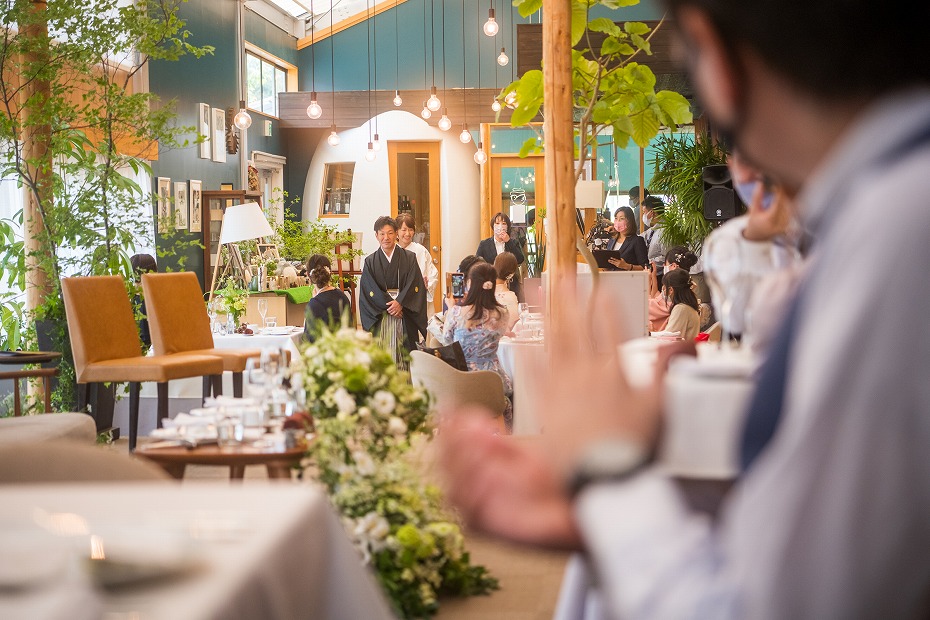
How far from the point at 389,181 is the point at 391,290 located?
8125mm

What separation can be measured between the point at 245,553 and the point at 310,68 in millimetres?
16810

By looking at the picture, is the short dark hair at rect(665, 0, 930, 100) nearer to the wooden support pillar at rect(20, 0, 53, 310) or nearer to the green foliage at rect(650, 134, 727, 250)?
the wooden support pillar at rect(20, 0, 53, 310)

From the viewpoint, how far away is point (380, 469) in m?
3.47

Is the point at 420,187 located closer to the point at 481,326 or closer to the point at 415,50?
the point at 415,50

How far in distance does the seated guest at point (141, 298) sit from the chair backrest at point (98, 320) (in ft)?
1.35

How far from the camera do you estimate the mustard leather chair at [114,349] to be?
5.99m

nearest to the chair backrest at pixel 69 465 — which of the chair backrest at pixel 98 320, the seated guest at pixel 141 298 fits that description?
the chair backrest at pixel 98 320

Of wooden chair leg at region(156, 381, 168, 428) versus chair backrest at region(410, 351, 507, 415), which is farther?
wooden chair leg at region(156, 381, 168, 428)

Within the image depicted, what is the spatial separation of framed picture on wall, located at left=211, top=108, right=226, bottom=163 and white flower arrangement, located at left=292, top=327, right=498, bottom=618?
→ 9.97 meters

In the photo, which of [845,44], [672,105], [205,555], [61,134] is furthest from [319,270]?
[845,44]

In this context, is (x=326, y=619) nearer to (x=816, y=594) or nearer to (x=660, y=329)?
(x=816, y=594)

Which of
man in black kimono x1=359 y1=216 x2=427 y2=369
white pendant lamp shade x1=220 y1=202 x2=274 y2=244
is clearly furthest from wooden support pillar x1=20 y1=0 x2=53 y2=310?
man in black kimono x1=359 y1=216 x2=427 y2=369

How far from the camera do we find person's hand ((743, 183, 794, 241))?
1.69 metres

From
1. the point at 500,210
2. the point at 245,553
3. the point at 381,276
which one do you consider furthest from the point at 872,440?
the point at 500,210
